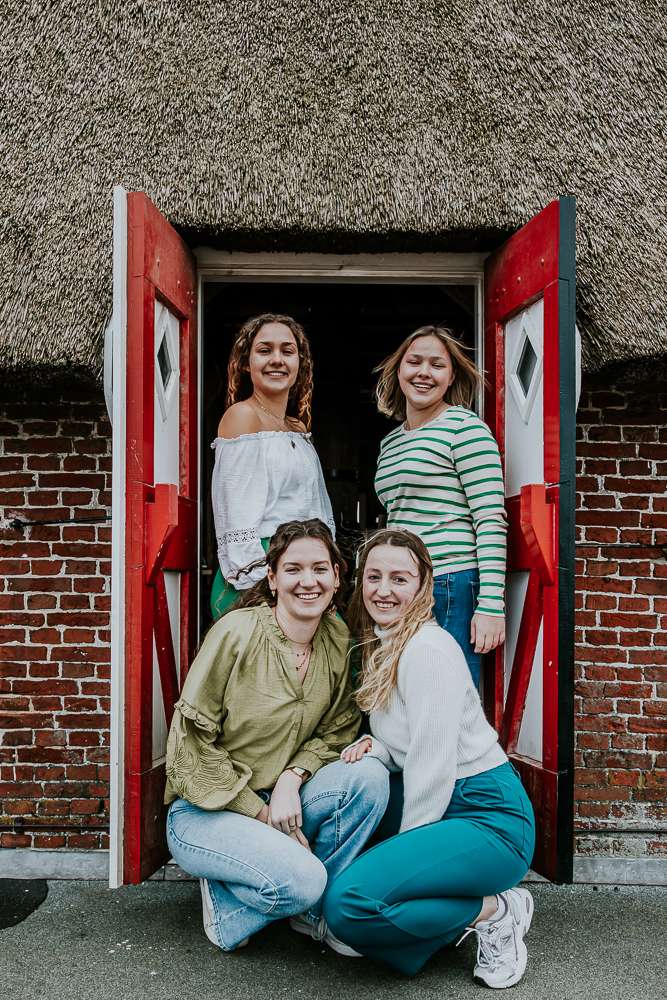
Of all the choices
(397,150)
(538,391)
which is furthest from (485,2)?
(538,391)

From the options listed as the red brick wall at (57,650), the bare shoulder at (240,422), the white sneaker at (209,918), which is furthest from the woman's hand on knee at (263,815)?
the bare shoulder at (240,422)

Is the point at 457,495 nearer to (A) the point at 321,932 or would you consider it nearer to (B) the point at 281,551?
(B) the point at 281,551

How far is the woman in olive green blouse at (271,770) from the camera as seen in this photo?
83.7 inches

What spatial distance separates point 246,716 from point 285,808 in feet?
0.97

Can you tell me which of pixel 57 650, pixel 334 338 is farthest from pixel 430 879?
pixel 334 338

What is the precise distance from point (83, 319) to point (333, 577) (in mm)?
1381

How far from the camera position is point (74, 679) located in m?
3.06

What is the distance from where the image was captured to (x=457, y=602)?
2.48 meters

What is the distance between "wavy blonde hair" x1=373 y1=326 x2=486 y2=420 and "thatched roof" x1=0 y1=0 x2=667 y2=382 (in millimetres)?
412

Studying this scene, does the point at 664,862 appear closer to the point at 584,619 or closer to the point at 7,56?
the point at 584,619

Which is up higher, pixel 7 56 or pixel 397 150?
pixel 7 56

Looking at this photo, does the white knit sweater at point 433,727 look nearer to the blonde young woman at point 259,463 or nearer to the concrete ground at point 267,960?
the concrete ground at point 267,960

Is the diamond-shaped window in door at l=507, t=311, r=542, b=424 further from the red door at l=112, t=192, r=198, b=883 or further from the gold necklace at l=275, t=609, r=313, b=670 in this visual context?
the red door at l=112, t=192, r=198, b=883

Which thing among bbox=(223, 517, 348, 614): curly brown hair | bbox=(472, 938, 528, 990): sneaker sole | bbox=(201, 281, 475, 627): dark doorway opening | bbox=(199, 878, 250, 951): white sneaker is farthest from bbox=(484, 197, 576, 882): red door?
bbox=(201, 281, 475, 627): dark doorway opening
